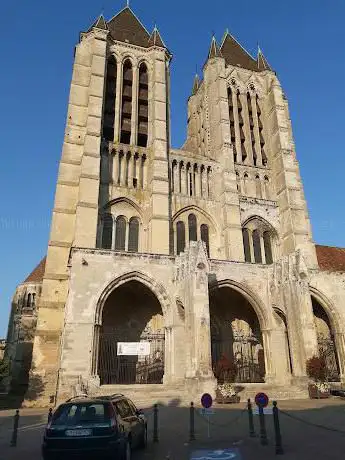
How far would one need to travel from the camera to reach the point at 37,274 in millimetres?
35938

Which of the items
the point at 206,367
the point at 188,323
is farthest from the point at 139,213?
the point at 206,367

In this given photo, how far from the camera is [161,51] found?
31.4m

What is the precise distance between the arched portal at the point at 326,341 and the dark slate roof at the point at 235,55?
2219 cm

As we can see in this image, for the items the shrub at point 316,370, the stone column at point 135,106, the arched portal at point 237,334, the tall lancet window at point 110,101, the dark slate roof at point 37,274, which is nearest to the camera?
the shrub at point 316,370

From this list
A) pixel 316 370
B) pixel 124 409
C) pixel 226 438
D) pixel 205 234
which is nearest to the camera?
pixel 124 409

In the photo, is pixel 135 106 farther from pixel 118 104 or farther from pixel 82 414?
pixel 82 414

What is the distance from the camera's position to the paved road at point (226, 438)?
722 cm

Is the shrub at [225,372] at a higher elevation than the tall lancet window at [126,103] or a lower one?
lower

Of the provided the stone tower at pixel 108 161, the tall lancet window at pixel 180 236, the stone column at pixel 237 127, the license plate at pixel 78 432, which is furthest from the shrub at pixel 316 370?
the stone column at pixel 237 127

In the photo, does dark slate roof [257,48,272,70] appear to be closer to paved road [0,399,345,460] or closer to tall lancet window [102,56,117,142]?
tall lancet window [102,56,117,142]

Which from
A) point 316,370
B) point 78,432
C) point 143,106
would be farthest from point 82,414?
point 143,106

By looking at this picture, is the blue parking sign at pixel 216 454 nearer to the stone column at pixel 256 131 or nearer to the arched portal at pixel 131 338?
the arched portal at pixel 131 338

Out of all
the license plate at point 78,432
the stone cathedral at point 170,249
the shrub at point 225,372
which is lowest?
the license plate at point 78,432

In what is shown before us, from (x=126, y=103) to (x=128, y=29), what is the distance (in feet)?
27.8
